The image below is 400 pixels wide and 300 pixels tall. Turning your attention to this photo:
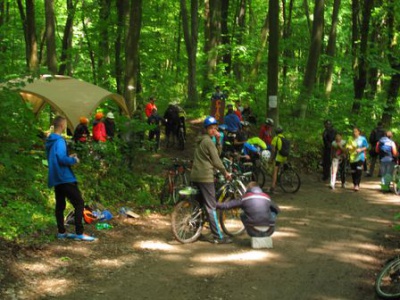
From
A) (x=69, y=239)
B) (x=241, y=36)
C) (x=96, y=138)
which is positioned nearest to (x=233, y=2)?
(x=241, y=36)

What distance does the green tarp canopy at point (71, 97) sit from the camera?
15578 millimetres

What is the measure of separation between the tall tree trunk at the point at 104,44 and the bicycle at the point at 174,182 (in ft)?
31.6

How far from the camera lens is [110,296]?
19.6 ft

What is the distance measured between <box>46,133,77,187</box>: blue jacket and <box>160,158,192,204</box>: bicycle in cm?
422

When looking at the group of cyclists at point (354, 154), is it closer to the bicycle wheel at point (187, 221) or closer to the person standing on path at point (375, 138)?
the person standing on path at point (375, 138)

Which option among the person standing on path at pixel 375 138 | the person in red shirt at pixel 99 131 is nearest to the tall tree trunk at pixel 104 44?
the person in red shirt at pixel 99 131

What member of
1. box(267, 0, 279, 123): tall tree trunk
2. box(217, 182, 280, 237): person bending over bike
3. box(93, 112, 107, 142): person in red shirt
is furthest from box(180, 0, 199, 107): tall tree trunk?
box(217, 182, 280, 237): person bending over bike

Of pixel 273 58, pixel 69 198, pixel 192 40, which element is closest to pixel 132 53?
pixel 273 58

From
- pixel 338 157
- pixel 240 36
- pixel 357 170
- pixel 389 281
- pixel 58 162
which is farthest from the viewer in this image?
pixel 240 36

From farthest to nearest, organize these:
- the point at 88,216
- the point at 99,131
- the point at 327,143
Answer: the point at 327,143
the point at 99,131
the point at 88,216

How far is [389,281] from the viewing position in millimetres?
6141

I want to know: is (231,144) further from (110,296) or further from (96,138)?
(110,296)

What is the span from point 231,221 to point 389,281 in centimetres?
381

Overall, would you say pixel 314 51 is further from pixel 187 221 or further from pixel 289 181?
pixel 187 221
